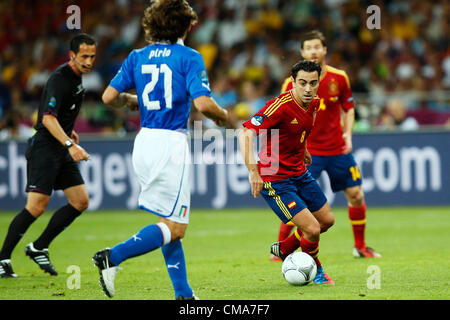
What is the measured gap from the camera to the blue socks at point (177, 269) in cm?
558

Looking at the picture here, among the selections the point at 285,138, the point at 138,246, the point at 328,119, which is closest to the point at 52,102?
the point at 285,138

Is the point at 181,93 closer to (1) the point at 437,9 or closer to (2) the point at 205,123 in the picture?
(2) the point at 205,123

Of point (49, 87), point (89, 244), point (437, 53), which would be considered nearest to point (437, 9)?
point (437, 53)

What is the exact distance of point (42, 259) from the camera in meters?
7.75

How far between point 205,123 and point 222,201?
2268mm

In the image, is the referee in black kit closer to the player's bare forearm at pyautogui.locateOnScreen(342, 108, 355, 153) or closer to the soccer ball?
the soccer ball

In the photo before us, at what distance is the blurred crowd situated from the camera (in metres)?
15.6

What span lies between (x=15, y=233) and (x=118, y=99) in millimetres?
2595

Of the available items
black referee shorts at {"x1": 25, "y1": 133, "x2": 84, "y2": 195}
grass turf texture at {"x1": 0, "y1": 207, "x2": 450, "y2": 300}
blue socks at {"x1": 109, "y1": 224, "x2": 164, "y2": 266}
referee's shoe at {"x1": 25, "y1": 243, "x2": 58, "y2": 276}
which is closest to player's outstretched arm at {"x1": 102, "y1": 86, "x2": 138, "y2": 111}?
blue socks at {"x1": 109, "y1": 224, "x2": 164, "y2": 266}

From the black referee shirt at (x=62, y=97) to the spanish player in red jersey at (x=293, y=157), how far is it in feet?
7.49

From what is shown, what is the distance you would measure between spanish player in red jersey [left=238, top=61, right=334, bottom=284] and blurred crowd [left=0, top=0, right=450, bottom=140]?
27.3 feet

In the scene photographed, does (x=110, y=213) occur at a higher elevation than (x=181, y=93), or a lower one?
lower

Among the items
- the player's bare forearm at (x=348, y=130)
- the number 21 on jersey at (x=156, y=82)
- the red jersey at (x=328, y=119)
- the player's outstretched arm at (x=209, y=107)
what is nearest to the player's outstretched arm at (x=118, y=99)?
the number 21 on jersey at (x=156, y=82)
